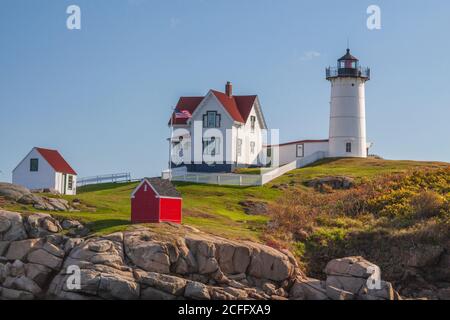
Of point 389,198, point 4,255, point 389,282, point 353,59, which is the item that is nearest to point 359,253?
point 389,282

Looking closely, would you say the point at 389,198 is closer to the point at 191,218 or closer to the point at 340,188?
the point at 340,188

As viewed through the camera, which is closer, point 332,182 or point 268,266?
point 268,266

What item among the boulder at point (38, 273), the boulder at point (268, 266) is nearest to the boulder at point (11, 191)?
the boulder at point (38, 273)

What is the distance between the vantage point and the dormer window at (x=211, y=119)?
242 ft

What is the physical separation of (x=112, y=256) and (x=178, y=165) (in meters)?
33.6

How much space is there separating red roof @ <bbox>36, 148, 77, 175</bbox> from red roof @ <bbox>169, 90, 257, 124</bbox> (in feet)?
50.8

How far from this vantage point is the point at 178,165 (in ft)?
245

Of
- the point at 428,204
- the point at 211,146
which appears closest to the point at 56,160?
the point at 211,146

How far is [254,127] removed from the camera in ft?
256

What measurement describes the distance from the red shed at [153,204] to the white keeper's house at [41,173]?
14.2 m

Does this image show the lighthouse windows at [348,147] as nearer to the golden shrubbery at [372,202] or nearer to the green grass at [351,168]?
the green grass at [351,168]

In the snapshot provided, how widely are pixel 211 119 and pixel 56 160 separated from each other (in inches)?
641

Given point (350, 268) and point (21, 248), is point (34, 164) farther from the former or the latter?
point (350, 268)

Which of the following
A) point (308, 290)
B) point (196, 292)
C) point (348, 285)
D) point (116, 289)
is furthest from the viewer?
point (308, 290)
